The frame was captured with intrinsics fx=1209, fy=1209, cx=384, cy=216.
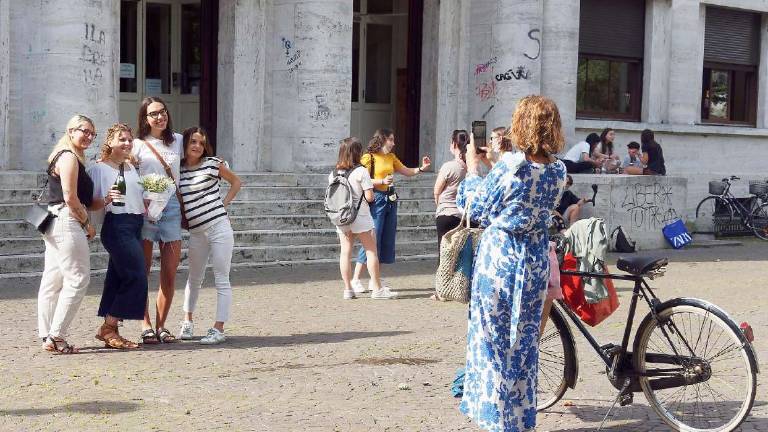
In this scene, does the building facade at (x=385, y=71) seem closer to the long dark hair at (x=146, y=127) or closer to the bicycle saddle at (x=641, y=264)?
the long dark hair at (x=146, y=127)

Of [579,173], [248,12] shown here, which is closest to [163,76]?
[248,12]

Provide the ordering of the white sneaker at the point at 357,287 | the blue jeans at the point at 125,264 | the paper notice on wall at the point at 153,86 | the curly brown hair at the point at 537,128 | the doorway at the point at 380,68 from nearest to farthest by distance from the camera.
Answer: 1. the curly brown hair at the point at 537,128
2. the blue jeans at the point at 125,264
3. the white sneaker at the point at 357,287
4. the paper notice on wall at the point at 153,86
5. the doorway at the point at 380,68

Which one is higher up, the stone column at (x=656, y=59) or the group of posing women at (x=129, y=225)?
the stone column at (x=656, y=59)

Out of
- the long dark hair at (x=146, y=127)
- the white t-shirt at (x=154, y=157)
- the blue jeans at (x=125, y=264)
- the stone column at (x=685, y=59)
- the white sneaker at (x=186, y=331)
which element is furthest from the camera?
the stone column at (x=685, y=59)

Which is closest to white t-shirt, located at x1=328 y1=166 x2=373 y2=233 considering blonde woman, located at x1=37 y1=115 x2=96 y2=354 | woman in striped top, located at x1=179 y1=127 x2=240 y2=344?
woman in striped top, located at x1=179 y1=127 x2=240 y2=344

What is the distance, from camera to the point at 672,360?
6.54 m

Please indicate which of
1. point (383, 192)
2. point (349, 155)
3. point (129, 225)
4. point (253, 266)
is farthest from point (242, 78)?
point (129, 225)

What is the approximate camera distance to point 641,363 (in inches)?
262

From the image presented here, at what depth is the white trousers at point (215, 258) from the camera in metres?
9.02

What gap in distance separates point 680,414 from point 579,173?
1197 cm

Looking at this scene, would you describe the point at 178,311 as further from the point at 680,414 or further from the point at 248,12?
the point at 248,12

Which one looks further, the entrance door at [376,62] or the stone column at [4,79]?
the entrance door at [376,62]

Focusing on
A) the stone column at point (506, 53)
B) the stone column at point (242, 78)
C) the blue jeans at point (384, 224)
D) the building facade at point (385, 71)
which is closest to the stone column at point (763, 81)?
the building facade at point (385, 71)

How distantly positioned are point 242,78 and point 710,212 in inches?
371
